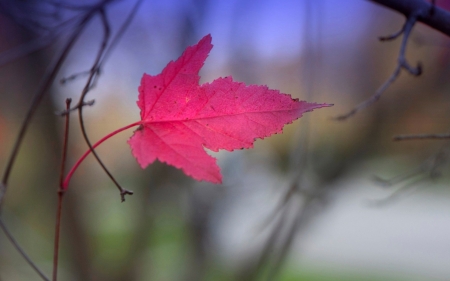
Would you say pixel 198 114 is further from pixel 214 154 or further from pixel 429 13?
pixel 214 154

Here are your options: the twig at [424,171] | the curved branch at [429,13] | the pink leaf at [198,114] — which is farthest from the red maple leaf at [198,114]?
the twig at [424,171]

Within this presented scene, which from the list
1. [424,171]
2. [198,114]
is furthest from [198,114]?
[424,171]

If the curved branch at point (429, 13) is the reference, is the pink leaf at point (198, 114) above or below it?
below

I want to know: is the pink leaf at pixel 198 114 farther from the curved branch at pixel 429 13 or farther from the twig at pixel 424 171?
the twig at pixel 424 171

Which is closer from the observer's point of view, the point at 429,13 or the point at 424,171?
the point at 429,13

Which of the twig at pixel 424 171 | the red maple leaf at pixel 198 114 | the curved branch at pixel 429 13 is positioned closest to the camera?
the red maple leaf at pixel 198 114

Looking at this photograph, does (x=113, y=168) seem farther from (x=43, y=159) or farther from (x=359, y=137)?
(x=359, y=137)

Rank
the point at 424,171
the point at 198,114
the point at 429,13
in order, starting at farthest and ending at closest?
the point at 424,171 → the point at 429,13 → the point at 198,114

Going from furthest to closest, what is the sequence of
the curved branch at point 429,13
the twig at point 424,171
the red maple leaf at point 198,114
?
the twig at point 424,171, the curved branch at point 429,13, the red maple leaf at point 198,114
